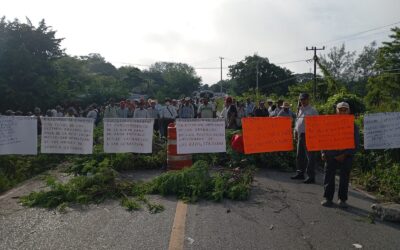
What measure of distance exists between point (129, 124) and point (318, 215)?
184 inches

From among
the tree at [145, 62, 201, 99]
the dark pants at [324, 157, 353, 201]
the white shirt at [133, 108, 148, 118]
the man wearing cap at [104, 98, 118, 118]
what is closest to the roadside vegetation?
the dark pants at [324, 157, 353, 201]

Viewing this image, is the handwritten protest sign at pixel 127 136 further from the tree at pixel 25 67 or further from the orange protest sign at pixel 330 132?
the tree at pixel 25 67

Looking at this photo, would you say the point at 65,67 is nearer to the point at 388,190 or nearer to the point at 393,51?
the point at 393,51

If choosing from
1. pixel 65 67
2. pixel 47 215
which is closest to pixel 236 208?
pixel 47 215

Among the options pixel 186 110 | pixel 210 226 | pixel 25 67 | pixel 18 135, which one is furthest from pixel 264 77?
pixel 210 226

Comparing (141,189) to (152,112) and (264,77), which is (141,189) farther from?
(264,77)

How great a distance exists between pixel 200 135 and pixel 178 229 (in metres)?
3.77

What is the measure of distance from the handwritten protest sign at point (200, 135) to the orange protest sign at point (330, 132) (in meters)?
2.03

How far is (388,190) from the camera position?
8461 millimetres

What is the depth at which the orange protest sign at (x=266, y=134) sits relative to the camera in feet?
29.3

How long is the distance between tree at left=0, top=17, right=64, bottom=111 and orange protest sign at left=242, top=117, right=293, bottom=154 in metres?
27.4

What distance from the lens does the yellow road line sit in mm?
5211

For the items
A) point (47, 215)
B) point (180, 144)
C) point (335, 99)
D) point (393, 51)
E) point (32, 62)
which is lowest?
point (47, 215)

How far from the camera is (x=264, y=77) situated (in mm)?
86875
